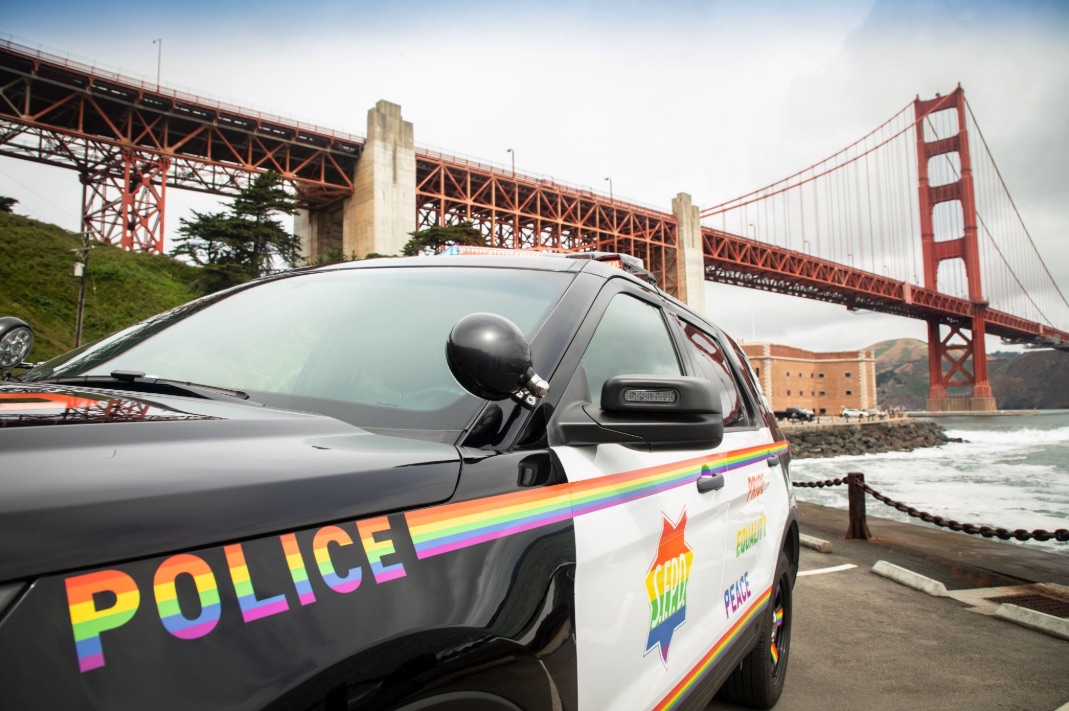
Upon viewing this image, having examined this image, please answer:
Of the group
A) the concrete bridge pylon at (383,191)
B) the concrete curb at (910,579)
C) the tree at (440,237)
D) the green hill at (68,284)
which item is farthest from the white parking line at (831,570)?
the concrete bridge pylon at (383,191)

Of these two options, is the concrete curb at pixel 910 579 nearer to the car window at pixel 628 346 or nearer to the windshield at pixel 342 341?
the car window at pixel 628 346

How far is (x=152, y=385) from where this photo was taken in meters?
1.58

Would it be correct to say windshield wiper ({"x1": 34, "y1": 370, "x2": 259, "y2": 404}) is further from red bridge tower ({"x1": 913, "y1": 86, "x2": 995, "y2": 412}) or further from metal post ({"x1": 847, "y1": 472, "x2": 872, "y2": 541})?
red bridge tower ({"x1": 913, "y1": 86, "x2": 995, "y2": 412})

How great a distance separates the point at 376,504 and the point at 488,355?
0.34 metres

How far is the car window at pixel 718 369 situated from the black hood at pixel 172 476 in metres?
1.77

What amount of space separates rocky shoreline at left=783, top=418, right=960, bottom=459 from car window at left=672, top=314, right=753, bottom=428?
42.6 metres

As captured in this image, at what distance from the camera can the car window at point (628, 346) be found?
2.00 m

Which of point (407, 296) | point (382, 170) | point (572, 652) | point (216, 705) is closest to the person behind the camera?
point (216, 705)

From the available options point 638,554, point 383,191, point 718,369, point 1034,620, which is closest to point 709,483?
point 638,554

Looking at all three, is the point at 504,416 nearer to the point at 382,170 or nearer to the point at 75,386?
the point at 75,386

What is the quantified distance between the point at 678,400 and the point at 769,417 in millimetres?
2487

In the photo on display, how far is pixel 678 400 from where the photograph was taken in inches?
60.9

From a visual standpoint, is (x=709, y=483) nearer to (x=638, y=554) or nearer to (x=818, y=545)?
(x=638, y=554)

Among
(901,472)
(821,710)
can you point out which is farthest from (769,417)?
(901,472)
